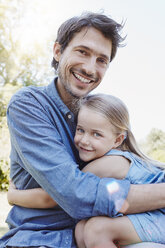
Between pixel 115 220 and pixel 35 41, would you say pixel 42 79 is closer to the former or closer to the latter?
pixel 35 41

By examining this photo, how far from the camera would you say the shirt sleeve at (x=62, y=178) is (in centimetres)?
166

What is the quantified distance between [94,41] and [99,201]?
155 cm

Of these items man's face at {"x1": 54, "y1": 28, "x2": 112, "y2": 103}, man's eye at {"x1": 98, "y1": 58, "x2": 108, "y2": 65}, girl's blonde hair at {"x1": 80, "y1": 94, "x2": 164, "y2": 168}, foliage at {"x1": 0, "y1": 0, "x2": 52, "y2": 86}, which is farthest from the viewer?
foliage at {"x1": 0, "y1": 0, "x2": 52, "y2": 86}

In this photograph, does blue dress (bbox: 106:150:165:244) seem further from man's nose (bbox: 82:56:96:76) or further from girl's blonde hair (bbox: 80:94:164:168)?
man's nose (bbox: 82:56:96:76)

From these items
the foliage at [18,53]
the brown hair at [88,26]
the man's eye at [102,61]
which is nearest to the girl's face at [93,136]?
the man's eye at [102,61]

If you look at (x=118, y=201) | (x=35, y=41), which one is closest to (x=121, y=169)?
(x=118, y=201)

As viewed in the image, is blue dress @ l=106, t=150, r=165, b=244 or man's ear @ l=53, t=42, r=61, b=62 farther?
man's ear @ l=53, t=42, r=61, b=62

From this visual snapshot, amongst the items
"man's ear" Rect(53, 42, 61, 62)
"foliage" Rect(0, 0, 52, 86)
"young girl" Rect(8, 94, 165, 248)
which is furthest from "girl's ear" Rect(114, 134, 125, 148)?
"foliage" Rect(0, 0, 52, 86)

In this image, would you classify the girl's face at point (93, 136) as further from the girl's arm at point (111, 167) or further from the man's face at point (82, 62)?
the man's face at point (82, 62)

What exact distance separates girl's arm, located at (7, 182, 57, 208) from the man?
0.08 meters

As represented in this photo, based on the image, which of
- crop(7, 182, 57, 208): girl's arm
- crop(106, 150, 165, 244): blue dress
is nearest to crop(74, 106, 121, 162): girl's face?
crop(106, 150, 165, 244): blue dress

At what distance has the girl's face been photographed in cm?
218

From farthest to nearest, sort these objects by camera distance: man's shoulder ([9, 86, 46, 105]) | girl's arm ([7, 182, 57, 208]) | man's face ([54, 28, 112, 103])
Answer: man's face ([54, 28, 112, 103])
man's shoulder ([9, 86, 46, 105])
girl's arm ([7, 182, 57, 208])

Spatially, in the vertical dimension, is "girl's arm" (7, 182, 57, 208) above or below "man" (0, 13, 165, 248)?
below
